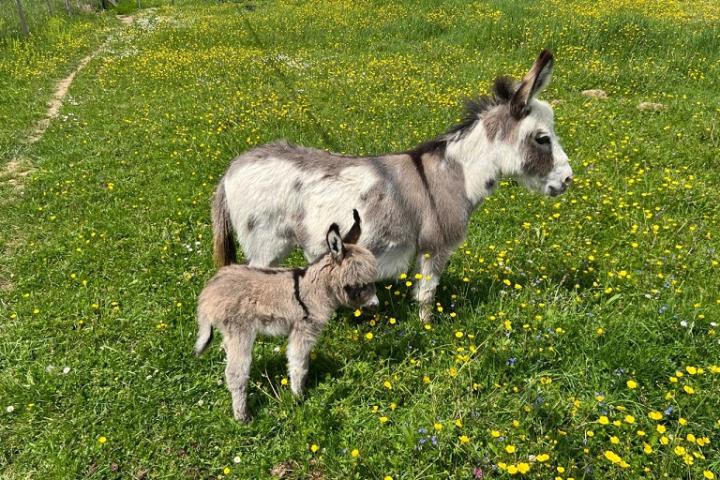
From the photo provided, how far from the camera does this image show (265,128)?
9430mm

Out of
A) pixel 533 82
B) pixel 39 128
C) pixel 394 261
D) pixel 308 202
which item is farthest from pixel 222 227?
pixel 39 128

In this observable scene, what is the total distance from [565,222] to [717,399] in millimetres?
3101

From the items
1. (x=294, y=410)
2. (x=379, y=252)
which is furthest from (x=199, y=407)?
(x=379, y=252)

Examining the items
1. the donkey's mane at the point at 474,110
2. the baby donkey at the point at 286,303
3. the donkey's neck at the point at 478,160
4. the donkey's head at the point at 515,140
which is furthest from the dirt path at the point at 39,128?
the donkey's head at the point at 515,140

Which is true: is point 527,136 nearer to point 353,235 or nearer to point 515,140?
point 515,140

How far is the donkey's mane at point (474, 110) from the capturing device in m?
4.36

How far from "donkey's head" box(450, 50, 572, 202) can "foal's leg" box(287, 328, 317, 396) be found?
85.8 inches

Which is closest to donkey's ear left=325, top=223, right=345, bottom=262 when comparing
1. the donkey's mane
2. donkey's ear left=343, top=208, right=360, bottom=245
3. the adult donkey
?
donkey's ear left=343, top=208, right=360, bottom=245

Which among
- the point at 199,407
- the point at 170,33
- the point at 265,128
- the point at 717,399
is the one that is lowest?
the point at 199,407

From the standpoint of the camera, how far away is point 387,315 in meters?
4.86

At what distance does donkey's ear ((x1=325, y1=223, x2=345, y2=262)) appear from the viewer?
3607 millimetres

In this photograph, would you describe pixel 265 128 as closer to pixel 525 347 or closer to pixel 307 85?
pixel 307 85

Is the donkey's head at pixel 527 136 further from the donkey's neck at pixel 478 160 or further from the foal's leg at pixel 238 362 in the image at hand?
the foal's leg at pixel 238 362

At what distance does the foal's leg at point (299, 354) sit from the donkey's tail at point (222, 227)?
149 centimetres
